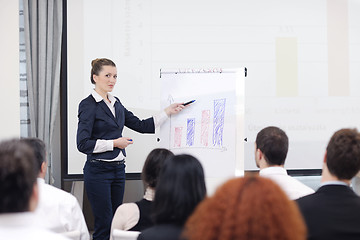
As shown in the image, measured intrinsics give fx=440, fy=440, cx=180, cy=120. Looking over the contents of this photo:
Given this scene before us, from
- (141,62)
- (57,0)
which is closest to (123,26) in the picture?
(141,62)

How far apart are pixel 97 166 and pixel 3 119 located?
3.10 ft

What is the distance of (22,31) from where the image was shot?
3.92 m

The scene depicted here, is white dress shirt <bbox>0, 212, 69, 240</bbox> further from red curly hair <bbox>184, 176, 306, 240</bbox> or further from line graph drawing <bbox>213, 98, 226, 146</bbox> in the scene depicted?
line graph drawing <bbox>213, 98, 226, 146</bbox>

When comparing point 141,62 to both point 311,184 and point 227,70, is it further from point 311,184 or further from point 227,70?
point 311,184

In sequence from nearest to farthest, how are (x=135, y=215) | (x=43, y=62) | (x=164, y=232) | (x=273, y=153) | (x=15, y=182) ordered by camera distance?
(x=15, y=182) < (x=164, y=232) < (x=135, y=215) < (x=273, y=153) < (x=43, y=62)

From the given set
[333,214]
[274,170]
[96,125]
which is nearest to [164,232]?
[333,214]

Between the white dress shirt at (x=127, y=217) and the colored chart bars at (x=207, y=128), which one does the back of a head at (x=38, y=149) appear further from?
the colored chart bars at (x=207, y=128)

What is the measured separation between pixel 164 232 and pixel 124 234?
1.77ft

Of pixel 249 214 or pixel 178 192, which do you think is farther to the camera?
pixel 178 192

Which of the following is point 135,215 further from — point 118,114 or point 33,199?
point 118,114

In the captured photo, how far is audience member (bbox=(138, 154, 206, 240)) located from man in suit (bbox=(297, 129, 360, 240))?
475mm

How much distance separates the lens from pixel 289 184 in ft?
7.75

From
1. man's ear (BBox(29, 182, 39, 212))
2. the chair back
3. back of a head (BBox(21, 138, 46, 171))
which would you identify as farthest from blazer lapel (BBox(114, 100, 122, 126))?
man's ear (BBox(29, 182, 39, 212))

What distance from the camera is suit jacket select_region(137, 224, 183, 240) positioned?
138 centimetres
